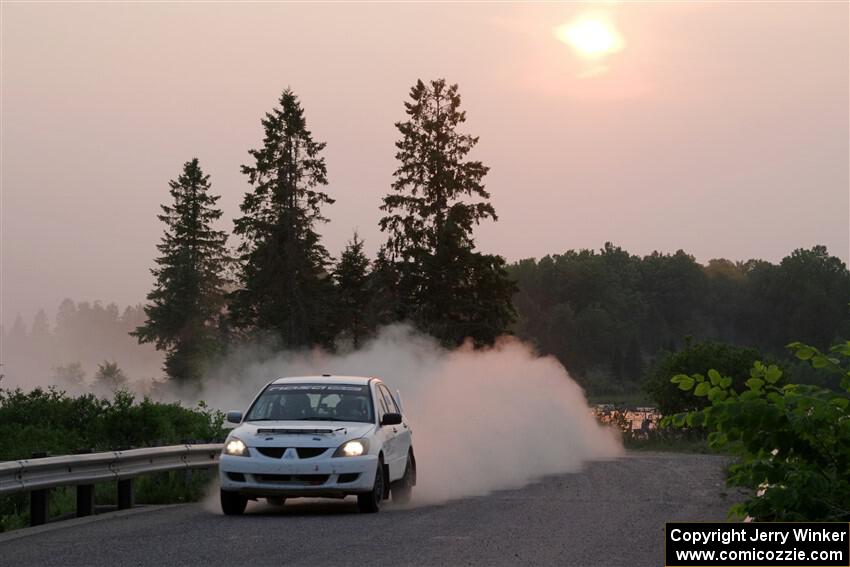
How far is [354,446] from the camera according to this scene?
1694cm

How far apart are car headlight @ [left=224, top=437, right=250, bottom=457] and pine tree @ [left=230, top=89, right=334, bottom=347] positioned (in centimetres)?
5670

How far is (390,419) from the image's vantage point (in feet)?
58.3

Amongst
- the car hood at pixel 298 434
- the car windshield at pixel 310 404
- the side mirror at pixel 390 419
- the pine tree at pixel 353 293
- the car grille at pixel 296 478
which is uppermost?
the pine tree at pixel 353 293

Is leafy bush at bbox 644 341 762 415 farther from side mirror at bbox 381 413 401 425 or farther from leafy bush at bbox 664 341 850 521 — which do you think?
leafy bush at bbox 664 341 850 521

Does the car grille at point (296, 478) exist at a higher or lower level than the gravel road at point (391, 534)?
higher

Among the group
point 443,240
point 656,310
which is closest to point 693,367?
point 443,240

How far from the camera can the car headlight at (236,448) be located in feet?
55.2

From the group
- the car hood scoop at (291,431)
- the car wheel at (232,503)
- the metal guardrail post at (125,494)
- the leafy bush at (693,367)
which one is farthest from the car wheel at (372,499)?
the leafy bush at (693,367)

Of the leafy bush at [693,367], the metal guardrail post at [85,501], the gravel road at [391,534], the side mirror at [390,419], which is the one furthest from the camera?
the leafy bush at [693,367]

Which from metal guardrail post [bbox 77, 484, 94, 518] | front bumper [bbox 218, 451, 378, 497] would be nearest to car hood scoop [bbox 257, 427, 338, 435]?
front bumper [bbox 218, 451, 378, 497]

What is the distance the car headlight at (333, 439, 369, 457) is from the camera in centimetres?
1680

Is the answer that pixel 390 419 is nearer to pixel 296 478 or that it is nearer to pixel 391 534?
pixel 296 478

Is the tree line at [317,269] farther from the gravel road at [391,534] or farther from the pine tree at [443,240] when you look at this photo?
the gravel road at [391,534]

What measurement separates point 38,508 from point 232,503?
2.32m
